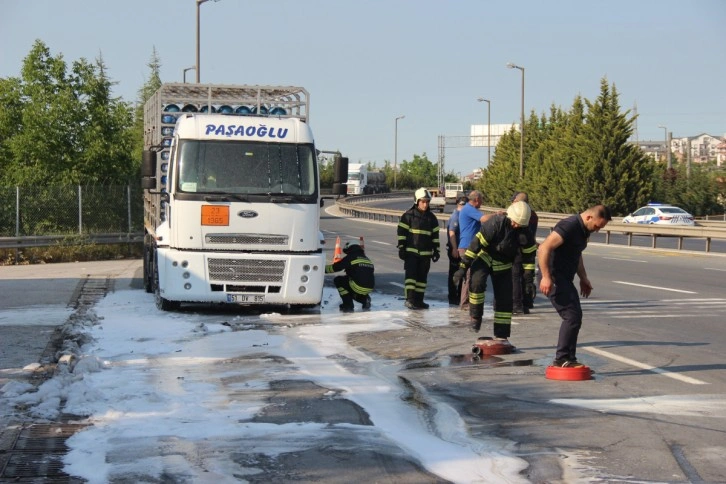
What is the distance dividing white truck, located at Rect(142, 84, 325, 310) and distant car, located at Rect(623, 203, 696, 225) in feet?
113

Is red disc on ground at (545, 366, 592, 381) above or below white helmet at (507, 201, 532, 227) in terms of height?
below

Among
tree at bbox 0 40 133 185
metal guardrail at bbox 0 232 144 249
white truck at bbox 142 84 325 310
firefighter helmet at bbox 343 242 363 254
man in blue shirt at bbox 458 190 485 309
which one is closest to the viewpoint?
white truck at bbox 142 84 325 310

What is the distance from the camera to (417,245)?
15.7m

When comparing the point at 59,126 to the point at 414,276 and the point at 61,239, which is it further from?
the point at 414,276

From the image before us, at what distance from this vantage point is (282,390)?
8.70 m

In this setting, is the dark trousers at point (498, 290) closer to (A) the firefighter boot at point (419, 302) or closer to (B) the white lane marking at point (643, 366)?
(B) the white lane marking at point (643, 366)

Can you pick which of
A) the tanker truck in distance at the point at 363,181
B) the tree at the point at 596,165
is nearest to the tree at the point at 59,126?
the tree at the point at 596,165

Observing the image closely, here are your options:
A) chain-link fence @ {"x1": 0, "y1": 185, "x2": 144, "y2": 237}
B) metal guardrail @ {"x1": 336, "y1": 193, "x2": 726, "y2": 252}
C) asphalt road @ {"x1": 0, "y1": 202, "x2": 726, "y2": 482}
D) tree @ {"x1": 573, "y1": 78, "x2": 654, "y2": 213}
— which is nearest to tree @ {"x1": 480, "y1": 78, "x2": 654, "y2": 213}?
tree @ {"x1": 573, "y1": 78, "x2": 654, "y2": 213}

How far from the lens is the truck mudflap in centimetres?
1452

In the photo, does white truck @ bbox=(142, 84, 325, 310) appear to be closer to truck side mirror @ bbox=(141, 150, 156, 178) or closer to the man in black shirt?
truck side mirror @ bbox=(141, 150, 156, 178)

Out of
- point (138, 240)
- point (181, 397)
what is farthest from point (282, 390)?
point (138, 240)

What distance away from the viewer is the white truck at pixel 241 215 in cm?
1448

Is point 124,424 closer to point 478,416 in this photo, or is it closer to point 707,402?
point 478,416

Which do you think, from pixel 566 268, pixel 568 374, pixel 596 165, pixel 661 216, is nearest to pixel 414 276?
pixel 566 268
